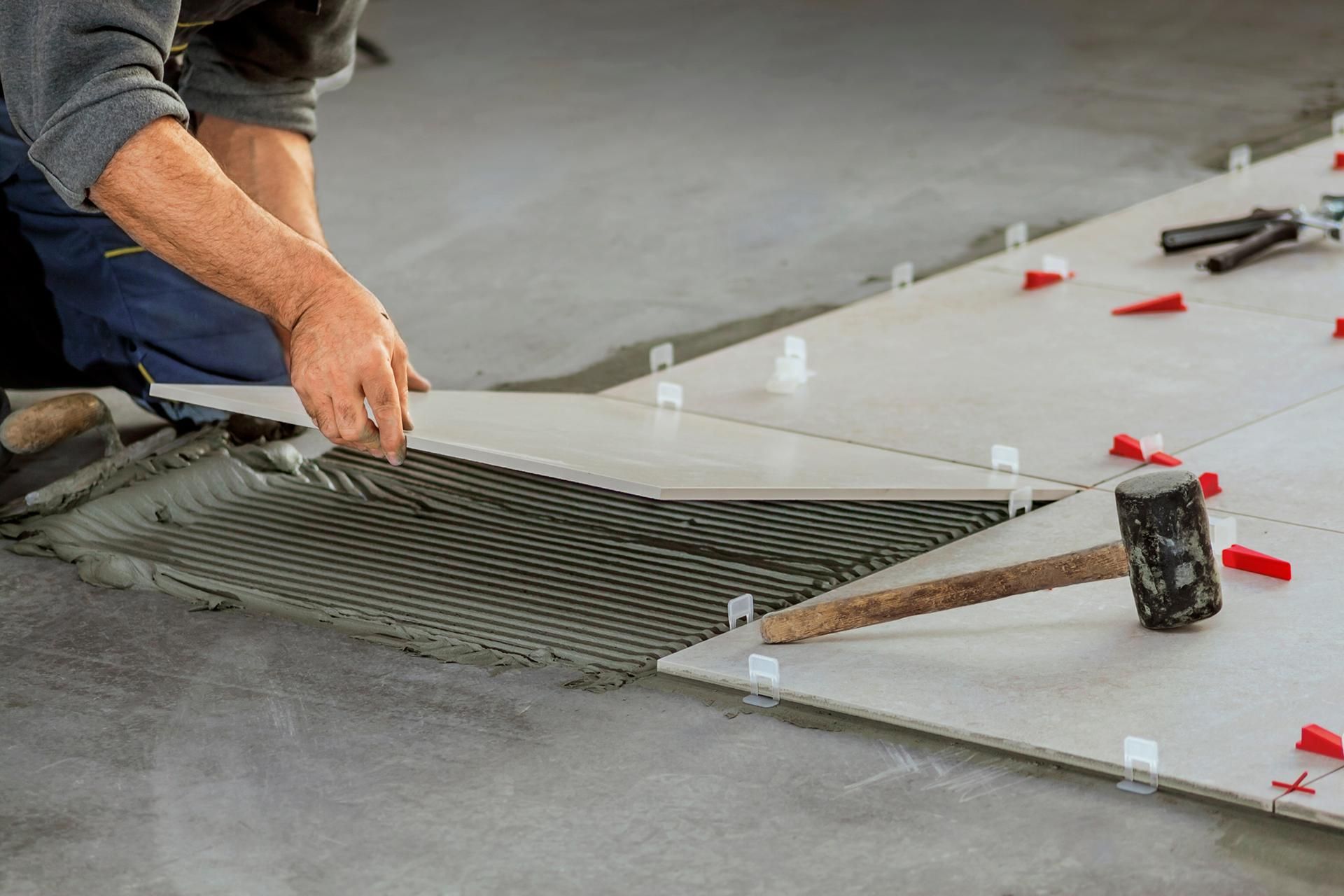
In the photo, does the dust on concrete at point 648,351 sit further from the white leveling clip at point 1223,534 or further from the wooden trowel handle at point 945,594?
the white leveling clip at point 1223,534

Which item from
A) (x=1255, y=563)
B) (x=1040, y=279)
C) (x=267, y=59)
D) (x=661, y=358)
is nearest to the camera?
(x=1255, y=563)

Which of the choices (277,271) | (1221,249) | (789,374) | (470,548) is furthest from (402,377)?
(1221,249)

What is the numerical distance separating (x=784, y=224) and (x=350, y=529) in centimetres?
192

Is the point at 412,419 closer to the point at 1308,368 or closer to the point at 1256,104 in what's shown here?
the point at 1308,368

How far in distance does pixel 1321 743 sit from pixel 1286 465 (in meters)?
0.93

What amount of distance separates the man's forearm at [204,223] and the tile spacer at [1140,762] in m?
1.11

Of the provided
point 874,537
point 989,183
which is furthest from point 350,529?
point 989,183

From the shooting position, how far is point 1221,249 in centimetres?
370

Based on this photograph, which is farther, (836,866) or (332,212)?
(332,212)

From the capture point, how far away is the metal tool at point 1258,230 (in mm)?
3609

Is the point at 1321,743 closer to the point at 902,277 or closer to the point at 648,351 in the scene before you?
the point at 648,351

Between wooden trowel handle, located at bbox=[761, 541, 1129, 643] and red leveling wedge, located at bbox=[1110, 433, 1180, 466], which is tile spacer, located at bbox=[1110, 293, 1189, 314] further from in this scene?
wooden trowel handle, located at bbox=[761, 541, 1129, 643]

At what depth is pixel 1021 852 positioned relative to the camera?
5.49 feet

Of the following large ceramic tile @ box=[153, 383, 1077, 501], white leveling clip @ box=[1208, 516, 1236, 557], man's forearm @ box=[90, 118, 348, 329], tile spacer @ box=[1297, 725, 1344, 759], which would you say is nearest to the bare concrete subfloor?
tile spacer @ box=[1297, 725, 1344, 759]
